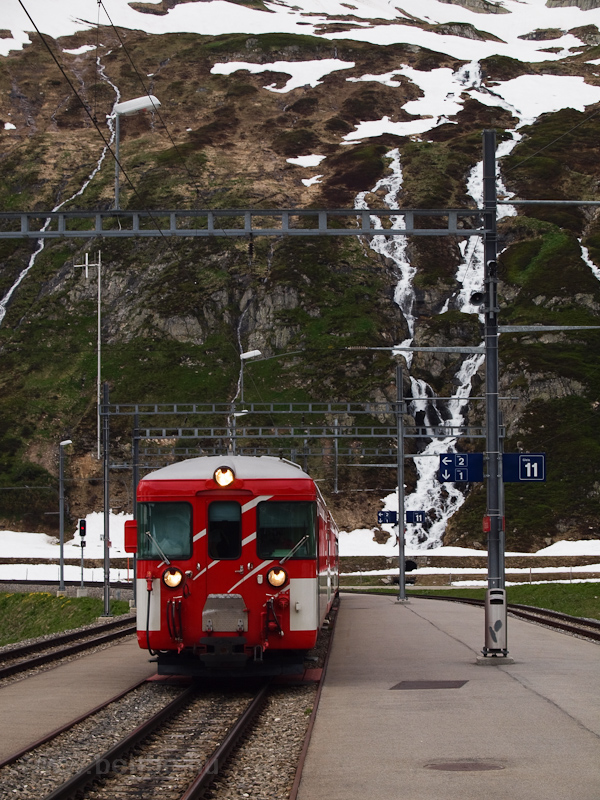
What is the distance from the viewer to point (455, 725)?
1187cm

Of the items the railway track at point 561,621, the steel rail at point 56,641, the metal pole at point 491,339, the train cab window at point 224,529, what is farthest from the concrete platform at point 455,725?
the steel rail at point 56,641

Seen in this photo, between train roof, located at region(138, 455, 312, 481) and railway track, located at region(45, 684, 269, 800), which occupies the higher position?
train roof, located at region(138, 455, 312, 481)

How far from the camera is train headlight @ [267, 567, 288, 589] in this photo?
14.8 m

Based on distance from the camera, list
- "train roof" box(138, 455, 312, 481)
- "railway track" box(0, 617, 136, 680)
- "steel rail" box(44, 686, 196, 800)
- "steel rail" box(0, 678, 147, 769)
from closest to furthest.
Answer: "steel rail" box(44, 686, 196, 800), "steel rail" box(0, 678, 147, 769), "train roof" box(138, 455, 312, 481), "railway track" box(0, 617, 136, 680)

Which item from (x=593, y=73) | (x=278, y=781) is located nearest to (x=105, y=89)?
(x=593, y=73)

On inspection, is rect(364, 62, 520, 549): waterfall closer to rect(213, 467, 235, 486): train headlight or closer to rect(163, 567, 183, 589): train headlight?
rect(213, 467, 235, 486): train headlight

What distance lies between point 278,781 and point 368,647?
39.9 feet

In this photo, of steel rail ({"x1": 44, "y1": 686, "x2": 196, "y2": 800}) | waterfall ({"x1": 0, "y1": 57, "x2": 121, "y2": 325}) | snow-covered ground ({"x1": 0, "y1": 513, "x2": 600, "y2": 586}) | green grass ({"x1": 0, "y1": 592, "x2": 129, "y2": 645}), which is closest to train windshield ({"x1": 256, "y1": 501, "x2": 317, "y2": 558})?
steel rail ({"x1": 44, "y1": 686, "x2": 196, "y2": 800})

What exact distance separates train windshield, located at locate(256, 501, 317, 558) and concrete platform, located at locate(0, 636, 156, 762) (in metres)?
3.08

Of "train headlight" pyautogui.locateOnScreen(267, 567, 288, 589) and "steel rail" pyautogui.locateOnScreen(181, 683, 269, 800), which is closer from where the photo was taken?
"steel rail" pyautogui.locateOnScreen(181, 683, 269, 800)

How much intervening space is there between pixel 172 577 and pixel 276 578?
144 cm

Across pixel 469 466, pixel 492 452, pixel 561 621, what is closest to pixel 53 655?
pixel 469 466

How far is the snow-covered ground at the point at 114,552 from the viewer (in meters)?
63.2

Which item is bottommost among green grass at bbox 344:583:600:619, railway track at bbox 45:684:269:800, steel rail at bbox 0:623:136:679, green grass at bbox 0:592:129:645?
green grass at bbox 0:592:129:645
